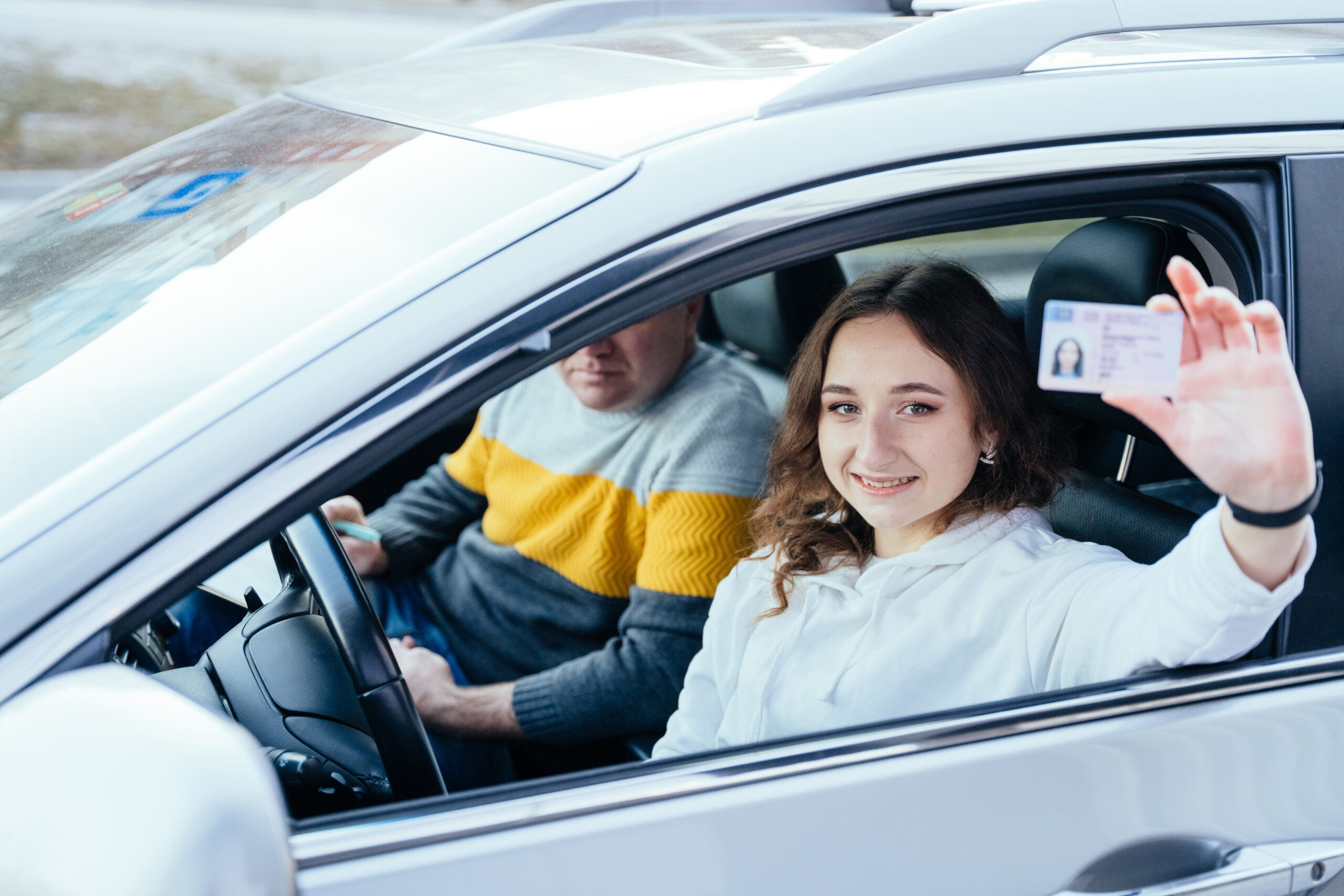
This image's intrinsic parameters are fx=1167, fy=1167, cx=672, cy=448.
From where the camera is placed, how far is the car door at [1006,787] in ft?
3.18

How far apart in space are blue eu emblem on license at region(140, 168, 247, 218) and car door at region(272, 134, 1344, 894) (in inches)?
28.6

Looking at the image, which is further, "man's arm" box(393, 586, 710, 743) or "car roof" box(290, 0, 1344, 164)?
"man's arm" box(393, 586, 710, 743)

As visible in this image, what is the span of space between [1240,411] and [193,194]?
125cm

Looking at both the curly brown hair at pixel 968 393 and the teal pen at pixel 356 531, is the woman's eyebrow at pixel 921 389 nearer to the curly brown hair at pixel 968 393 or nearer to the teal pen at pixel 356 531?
the curly brown hair at pixel 968 393

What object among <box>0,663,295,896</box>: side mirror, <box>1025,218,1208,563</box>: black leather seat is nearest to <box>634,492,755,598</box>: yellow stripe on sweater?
<box>1025,218,1208,563</box>: black leather seat

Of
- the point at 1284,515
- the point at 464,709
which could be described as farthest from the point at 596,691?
the point at 1284,515

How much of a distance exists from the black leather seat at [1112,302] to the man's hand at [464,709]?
2.88 ft

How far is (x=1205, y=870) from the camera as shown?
109 centimetres

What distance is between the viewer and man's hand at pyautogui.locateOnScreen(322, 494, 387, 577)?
2219 millimetres

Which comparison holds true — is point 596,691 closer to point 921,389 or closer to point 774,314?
point 921,389

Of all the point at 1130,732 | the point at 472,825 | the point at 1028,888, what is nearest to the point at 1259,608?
the point at 1130,732

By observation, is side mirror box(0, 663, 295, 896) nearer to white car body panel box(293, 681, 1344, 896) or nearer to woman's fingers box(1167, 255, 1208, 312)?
white car body panel box(293, 681, 1344, 896)

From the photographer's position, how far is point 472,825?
969 mm

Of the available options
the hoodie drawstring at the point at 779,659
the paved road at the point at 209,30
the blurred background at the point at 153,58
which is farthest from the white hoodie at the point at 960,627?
the paved road at the point at 209,30
